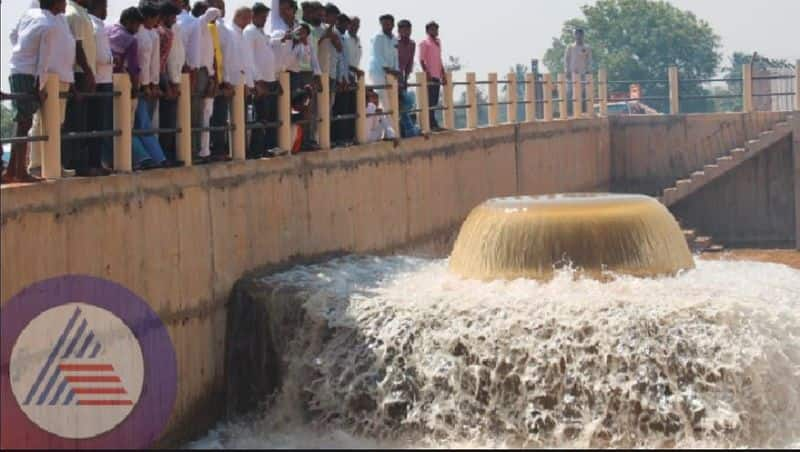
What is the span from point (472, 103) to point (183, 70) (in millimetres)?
10222

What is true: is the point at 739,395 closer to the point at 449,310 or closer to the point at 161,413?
the point at 449,310

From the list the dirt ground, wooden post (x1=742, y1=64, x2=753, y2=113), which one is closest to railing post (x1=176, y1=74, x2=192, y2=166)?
the dirt ground

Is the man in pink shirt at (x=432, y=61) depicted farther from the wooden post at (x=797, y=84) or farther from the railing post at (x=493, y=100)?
the wooden post at (x=797, y=84)

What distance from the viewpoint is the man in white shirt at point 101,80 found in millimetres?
14438

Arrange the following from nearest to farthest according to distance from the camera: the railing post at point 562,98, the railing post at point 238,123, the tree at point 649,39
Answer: the railing post at point 238,123, the railing post at point 562,98, the tree at point 649,39

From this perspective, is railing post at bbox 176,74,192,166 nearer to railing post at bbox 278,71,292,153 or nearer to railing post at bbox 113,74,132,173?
railing post at bbox 113,74,132,173

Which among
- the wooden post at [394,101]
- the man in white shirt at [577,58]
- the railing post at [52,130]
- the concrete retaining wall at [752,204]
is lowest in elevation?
the concrete retaining wall at [752,204]

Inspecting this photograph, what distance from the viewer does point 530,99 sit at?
29.8 meters

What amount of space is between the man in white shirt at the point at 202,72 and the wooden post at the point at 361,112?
3.84 metres

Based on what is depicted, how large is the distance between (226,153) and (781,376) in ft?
19.2

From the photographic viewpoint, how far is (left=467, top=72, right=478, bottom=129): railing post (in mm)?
25891

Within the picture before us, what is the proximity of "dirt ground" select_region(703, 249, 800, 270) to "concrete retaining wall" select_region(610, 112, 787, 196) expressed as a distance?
2.62m

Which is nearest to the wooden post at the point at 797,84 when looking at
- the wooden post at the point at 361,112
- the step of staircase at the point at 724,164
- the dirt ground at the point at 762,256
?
the step of staircase at the point at 724,164

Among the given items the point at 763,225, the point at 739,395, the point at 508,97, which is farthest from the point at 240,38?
the point at 763,225
